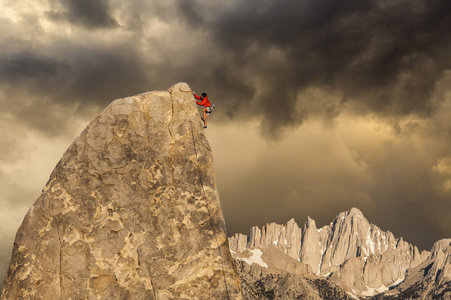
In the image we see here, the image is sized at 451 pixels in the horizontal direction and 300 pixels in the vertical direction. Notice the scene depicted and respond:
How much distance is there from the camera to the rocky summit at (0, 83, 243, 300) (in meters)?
20.5

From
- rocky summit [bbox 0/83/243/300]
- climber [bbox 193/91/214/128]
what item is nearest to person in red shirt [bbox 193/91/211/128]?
climber [bbox 193/91/214/128]

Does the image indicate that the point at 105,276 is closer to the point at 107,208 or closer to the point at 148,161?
the point at 107,208

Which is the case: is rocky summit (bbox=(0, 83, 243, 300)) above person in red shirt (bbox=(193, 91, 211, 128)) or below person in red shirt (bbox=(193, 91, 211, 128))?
below

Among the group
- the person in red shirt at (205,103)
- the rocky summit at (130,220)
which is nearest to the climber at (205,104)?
the person in red shirt at (205,103)

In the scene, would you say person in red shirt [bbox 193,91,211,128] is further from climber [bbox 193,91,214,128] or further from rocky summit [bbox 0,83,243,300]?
rocky summit [bbox 0,83,243,300]

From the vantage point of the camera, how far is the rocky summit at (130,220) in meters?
20.5

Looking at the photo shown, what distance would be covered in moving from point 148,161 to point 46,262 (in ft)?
17.8

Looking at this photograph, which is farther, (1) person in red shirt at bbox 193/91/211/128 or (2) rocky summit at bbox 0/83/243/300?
(1) person in red shirt at bbox 193/91/211/128

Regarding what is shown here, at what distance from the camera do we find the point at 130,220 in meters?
21.0

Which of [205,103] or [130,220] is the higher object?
[205,103]

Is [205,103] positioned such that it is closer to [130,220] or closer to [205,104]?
[205,104]

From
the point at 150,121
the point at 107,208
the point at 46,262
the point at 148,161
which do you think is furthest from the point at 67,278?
the point at 150,121

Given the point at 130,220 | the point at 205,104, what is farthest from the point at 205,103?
the point at 130,220

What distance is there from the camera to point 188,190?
69.9 feet
